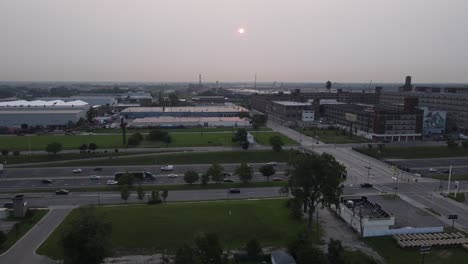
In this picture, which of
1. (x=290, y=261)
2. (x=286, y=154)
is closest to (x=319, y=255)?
(x=290, y=261)

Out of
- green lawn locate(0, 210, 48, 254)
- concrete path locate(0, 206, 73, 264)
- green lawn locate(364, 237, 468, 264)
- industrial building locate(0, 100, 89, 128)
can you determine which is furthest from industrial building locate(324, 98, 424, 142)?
industrial building locate(0, 100, 89, 128)

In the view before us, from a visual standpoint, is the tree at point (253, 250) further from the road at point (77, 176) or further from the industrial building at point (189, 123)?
the industrial building at point (189, 123)

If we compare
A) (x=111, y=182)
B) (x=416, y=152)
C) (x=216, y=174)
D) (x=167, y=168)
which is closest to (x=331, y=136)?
(x=416, y=152)

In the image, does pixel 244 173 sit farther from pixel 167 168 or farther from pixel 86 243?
pixel 86 243

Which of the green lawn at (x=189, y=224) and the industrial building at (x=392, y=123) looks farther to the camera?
the industrial building at (x=392, y=123)

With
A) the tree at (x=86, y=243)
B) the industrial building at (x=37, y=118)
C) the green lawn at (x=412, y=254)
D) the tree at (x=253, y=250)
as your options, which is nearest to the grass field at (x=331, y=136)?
the green lawn at (x=412, y=254)

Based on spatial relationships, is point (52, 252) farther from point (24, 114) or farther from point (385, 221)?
point (24, 114)
